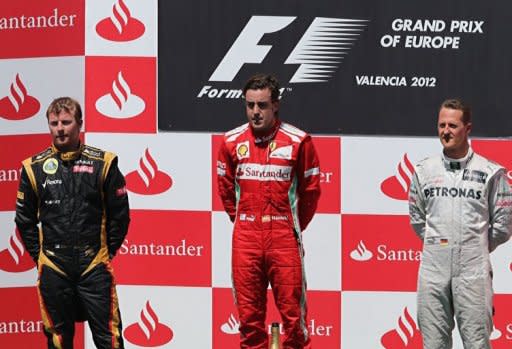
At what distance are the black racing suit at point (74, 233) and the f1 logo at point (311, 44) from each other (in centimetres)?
146

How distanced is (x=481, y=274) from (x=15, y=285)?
299 cm

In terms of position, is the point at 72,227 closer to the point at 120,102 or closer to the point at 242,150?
the point at 242,150

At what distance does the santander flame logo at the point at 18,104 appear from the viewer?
22.3ft

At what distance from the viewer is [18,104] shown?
22.4 ft

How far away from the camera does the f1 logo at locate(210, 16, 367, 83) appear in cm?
669

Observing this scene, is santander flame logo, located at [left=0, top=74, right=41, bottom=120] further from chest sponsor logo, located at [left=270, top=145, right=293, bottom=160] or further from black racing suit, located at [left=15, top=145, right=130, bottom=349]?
chest sponsor logo, located at [left=270, top=145, right=293, bottom=160]

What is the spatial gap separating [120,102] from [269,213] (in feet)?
5.19

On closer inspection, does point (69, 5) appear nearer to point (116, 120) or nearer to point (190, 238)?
point (116, 120)

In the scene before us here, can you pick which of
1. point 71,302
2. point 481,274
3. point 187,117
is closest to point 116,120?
point 187,117

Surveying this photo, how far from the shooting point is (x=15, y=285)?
6816 millimetres

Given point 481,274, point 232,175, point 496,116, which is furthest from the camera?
point 496,116

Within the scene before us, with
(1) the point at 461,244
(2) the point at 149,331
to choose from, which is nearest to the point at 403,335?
(1) the point at 461,244

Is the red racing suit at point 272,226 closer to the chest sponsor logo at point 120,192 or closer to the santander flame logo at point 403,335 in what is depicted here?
the chest sponsor logo at point 120,192

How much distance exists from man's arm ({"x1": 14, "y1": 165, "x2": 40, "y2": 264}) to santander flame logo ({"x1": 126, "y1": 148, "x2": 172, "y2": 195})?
3.96 ft
